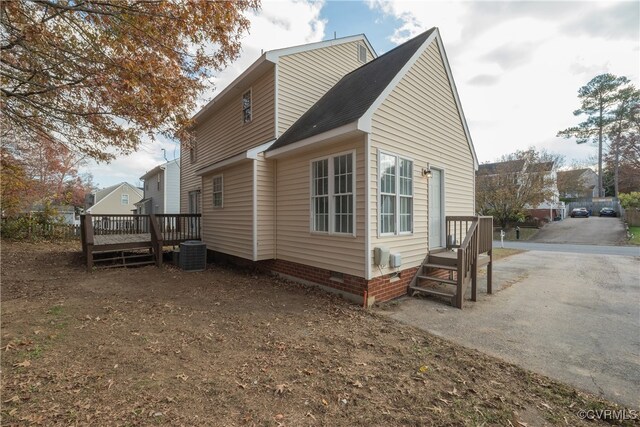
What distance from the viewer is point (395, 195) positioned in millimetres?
6168

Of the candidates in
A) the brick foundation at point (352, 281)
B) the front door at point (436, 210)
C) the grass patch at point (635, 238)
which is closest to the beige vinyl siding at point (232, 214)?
the brick foundation at point (352, 281)

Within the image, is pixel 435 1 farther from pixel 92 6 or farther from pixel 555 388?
pixel 555 388

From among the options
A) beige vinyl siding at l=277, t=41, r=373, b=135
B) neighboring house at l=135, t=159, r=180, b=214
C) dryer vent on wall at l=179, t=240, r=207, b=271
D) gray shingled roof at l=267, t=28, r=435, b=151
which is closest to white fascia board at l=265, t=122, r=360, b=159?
gray shingled roof at l=267, t=28, r=435, b=151

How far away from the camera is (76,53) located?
496cm

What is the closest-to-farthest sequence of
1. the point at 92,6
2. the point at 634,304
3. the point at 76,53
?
the point at 92,6 < the point at 76,53 < the point at 634,304

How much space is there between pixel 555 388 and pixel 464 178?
6999 mm

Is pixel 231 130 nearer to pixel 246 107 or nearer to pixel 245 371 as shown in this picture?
pixel 246 107

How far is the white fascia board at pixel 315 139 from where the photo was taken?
5.41 meters

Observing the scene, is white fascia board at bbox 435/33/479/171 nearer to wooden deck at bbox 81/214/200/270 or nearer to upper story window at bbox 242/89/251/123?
upper story window at bbox 242/89/251/123

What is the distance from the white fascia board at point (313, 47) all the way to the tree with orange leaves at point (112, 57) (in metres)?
2.13

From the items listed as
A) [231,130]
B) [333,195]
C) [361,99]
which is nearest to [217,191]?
[231,130]

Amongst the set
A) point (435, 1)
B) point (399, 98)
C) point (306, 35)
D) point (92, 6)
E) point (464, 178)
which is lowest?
point (464, 178)

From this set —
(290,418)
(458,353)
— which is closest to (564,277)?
(458,353)

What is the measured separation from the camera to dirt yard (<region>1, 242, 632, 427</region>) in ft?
8.41
